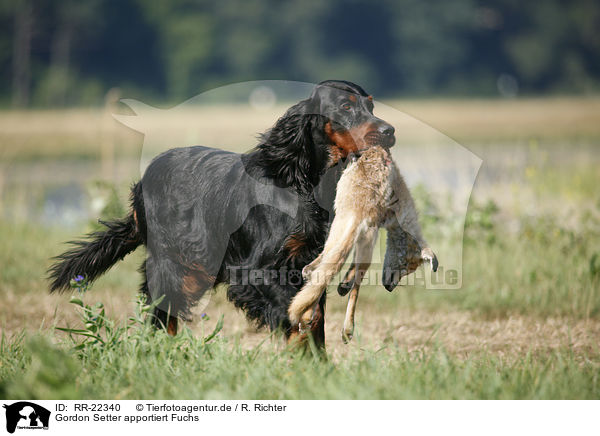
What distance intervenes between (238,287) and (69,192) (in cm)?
917

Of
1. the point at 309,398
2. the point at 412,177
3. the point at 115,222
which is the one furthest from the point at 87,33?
the point at 309,398

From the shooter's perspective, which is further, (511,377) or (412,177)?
(412,177)

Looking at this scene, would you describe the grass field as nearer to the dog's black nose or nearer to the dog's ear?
the dog's ear

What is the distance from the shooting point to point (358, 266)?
3.25 m

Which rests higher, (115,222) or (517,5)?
(517,5)

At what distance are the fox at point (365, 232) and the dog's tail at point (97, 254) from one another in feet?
4.89

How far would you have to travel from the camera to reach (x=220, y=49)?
3375 centimetres

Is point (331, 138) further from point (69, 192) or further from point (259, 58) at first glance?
point (259, 58)

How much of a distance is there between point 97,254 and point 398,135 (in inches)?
588

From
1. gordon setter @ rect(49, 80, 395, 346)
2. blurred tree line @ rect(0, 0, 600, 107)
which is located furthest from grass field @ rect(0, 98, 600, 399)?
blurred tree line @ rect(0, 0, 600, 107)

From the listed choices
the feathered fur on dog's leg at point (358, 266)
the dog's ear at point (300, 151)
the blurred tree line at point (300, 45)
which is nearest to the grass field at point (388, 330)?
the feathered fur on dog's leg at point (358, 266)

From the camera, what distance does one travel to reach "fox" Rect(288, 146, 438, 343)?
298cm

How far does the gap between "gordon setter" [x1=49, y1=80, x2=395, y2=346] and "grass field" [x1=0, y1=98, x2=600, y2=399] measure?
241 mm
